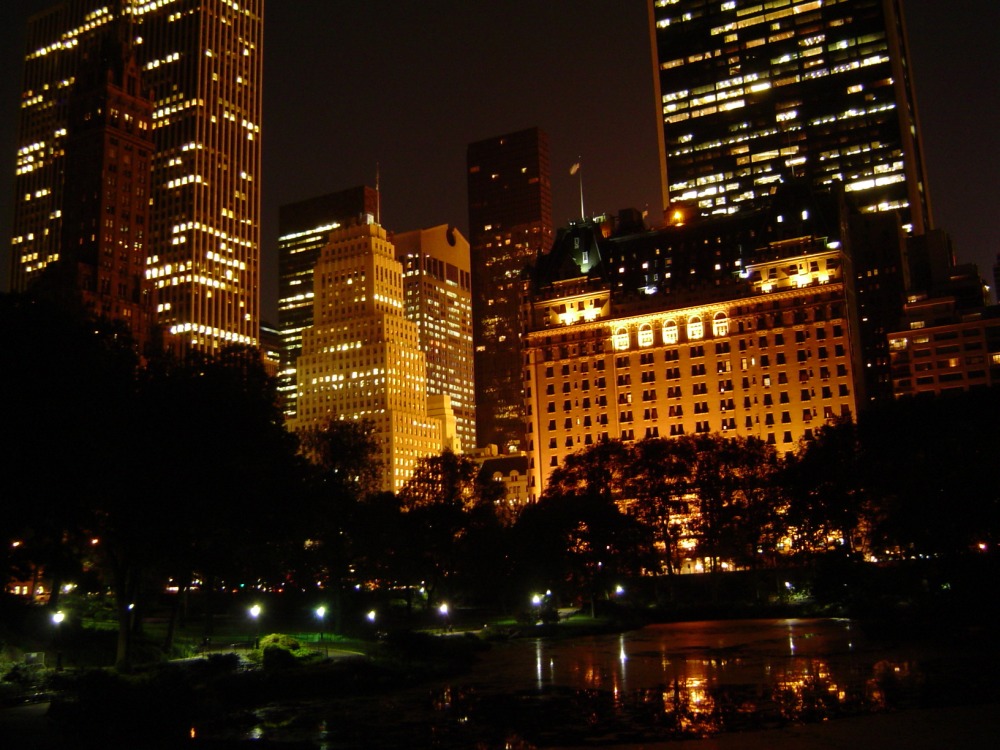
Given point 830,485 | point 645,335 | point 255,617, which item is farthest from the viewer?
point 645,335

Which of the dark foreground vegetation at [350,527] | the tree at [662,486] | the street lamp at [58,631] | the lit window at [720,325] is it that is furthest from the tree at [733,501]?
the street lamp at [58,631]

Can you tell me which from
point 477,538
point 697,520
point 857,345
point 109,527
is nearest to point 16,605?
point 109,527

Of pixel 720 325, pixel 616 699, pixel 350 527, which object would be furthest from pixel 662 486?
pixel 616 699

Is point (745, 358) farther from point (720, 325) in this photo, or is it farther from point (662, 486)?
point (662, 486)

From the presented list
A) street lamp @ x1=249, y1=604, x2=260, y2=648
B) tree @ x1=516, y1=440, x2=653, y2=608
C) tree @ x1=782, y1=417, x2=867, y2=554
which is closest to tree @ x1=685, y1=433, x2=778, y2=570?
tree @ x1=516, y1=440, x2=653, y2=608

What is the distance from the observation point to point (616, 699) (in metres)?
44.2

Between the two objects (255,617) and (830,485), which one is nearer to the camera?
(255,617)

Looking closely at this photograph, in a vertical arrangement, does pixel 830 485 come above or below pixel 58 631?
above

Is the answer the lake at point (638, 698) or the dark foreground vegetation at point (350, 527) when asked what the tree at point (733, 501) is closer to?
the dark foreground vegetation at point (350, 527)

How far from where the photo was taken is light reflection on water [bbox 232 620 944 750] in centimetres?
3625

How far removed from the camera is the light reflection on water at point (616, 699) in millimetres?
36250

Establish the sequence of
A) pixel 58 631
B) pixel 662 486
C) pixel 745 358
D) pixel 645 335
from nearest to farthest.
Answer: pixel 58 631, pixel 662 486, pixel 745 358, pixel 645 335

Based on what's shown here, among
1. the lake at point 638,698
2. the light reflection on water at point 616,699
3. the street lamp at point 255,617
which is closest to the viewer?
the lake at point 638,698


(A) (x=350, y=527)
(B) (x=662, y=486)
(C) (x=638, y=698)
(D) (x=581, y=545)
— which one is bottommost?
(C) (x=638, y=698)
